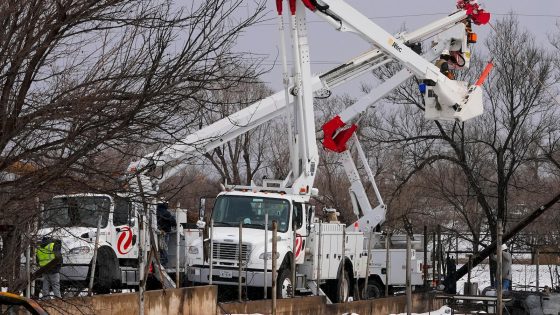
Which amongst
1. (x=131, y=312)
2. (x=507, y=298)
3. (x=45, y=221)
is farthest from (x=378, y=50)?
(x=45, y=221)

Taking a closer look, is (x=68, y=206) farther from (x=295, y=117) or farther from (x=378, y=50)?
(x=378, y=50)

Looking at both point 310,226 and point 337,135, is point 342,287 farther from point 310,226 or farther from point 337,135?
point 337,135

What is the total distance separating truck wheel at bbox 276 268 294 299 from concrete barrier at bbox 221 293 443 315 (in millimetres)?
421

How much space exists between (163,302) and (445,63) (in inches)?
483

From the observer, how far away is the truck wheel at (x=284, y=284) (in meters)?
24.5

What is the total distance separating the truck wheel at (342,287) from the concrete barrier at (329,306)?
3.06 ft

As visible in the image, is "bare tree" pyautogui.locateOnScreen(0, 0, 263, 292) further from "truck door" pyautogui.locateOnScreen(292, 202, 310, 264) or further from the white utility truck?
"truck door" pyautogui.locateOnScreen(292, 202, 310, 264)

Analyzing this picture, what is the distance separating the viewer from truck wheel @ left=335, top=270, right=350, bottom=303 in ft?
90.1

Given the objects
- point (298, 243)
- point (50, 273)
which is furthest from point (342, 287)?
point (50, 273)

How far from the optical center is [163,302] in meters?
20.2

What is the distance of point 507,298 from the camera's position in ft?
81.0

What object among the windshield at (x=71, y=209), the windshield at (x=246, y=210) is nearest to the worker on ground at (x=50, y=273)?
the windshield at (x=71, y=209)

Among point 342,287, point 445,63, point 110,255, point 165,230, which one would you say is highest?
point 445,63

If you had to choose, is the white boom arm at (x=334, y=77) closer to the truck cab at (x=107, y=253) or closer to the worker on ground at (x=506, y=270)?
the truck cab at (x=107, y=253)
